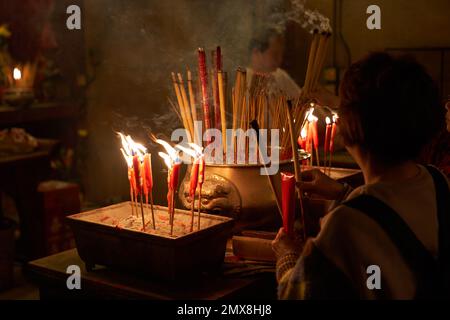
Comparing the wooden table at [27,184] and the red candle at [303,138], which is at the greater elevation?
the red candle at [303,138]

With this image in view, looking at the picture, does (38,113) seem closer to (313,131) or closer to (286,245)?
(313,131)

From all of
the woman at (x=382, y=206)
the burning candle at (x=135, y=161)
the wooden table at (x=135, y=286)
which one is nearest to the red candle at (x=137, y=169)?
the burning candle at (x=135, y=161)

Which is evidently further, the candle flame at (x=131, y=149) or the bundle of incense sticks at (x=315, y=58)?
the bundle of incense sticks at (x=315, y=58)

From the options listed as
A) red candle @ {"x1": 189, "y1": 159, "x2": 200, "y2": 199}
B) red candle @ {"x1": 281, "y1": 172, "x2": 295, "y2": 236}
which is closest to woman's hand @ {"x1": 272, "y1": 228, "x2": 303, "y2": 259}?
red candle @ {"x1": 281, "y1": 172, "x2": 295, "y2": 236}

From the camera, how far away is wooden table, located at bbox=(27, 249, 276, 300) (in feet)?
5.80

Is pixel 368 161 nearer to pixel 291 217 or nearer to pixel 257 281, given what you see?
pixel 291 217

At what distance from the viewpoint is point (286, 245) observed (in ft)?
5.73

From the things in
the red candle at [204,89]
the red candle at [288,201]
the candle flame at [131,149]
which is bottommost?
the red candle at [288,201]

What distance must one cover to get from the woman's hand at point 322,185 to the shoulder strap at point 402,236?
547mm

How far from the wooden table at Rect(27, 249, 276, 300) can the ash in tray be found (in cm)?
15

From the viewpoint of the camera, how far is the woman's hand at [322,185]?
1.97 metres

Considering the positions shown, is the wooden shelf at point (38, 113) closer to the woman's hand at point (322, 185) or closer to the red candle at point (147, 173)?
the red candle at point (147, 173)

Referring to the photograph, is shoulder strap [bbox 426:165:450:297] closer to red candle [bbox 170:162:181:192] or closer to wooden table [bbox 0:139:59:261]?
red candle [bbox 170:162:181:192]

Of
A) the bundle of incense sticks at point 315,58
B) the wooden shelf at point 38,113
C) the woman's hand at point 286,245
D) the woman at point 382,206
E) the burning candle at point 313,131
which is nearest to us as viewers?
the woman at point 382,206
